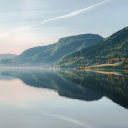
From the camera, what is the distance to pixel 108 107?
881 inches

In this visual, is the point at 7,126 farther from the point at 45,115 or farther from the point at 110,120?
the point at 110,120

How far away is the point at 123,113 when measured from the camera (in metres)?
19.5

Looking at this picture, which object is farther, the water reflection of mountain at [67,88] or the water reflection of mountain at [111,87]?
the water reflection of mountain at [67,88]

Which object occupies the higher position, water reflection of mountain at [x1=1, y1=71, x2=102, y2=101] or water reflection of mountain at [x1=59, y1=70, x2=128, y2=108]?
water reflection of mountain at [x1=59, y1=70, x2=128, y2=108]

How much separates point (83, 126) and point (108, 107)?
24.5ft

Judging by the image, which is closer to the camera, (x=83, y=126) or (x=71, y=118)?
(x=83, y=126)

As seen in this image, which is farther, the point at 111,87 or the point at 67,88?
the point at 67,88

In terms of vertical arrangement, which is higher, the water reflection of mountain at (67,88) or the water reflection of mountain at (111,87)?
the water reflection of mountain at (111,87)

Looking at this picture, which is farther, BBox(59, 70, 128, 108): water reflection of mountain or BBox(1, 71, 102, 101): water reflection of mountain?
BBox(1, 71, 102, 101): water reflection of mountain

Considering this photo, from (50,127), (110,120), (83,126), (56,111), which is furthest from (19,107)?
(110,120)

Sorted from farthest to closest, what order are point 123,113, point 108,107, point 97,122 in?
point 108,107, point 123,113, point 97,122

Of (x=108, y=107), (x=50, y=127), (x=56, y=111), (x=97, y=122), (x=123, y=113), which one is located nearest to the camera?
(x=50, y=127)

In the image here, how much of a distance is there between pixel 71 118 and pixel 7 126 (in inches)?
240

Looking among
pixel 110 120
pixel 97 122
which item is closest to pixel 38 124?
pixel 97 122
